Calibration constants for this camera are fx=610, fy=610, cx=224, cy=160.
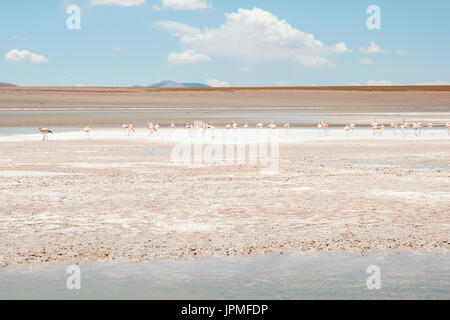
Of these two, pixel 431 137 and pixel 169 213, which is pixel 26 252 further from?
pixel 431 137

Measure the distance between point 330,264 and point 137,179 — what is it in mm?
7786

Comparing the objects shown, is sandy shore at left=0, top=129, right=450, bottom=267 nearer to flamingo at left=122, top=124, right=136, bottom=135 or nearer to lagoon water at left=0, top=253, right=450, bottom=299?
lagoon water at left=0, top=253, right=450, bottom=299

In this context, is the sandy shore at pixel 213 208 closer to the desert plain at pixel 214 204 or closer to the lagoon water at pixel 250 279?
the desert plain at pixel 214 204

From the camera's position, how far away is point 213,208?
10.5 metres

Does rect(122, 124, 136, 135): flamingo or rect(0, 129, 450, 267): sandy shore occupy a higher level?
rect(122, 124, 136, 135): flamingo

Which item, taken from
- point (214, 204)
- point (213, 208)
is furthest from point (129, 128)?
point (213, 208)

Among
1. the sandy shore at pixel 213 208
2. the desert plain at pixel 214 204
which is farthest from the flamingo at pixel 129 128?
the sandy shore at pixel 213 208

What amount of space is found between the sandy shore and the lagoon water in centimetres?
38

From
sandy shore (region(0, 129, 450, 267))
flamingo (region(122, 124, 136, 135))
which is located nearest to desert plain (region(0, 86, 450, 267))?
sandy shore (region(0, 129, 450, 267))

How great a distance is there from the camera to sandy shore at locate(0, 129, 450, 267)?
7914 millimetres

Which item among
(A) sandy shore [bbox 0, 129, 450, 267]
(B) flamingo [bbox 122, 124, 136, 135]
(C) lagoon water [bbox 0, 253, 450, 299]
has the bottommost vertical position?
(C) lagoon water [bbox 0, 253, 450, 299]

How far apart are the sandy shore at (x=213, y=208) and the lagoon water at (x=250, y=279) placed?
383 mm

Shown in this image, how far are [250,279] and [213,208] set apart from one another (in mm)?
3995

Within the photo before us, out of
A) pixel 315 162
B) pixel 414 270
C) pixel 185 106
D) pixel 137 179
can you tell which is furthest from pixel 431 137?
pixel 185 106
